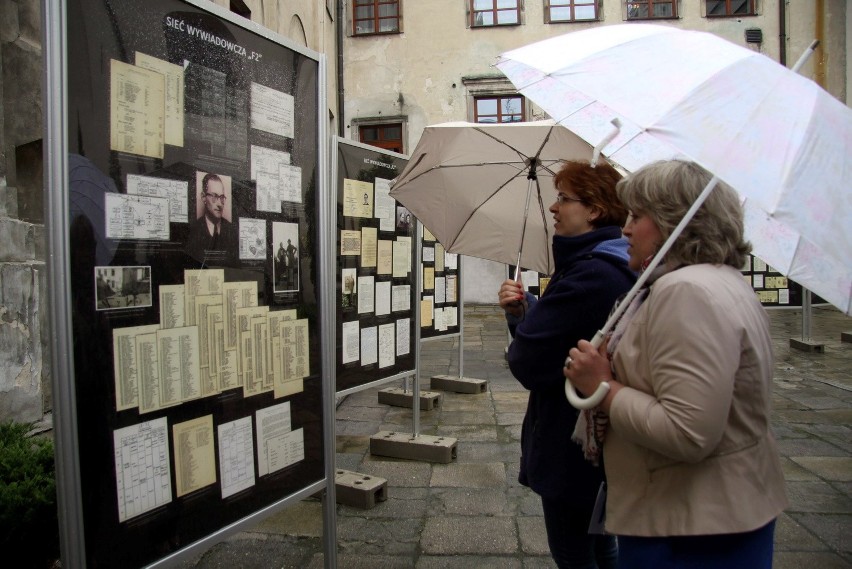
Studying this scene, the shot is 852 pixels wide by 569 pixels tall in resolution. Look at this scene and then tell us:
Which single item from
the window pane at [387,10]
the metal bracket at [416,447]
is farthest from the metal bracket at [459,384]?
the window pane at [387,10]

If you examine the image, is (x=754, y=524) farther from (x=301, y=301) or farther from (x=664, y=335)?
(x=301, y=301)

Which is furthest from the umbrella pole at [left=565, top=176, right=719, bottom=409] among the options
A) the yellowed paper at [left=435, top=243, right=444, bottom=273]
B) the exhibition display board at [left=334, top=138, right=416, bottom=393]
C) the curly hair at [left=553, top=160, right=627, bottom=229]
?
the yellowed paper at [left=435, top=243, right=444, bottom=273]

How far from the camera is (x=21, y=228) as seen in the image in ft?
12.2

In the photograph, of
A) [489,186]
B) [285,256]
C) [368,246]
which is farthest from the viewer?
[368,246]

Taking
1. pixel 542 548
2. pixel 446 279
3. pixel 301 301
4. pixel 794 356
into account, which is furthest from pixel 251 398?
pixel 794 356

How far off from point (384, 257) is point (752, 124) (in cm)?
323

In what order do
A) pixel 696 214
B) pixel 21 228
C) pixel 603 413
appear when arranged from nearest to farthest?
1. pixel 696 214
2. pixel 603 413
3. pixel 21 228

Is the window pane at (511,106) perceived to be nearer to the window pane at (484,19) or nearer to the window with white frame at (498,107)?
the window with white frame at (498,107)

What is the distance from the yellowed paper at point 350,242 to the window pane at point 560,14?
13467mm

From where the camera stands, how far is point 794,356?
30.0 ft

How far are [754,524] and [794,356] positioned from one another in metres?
8.85

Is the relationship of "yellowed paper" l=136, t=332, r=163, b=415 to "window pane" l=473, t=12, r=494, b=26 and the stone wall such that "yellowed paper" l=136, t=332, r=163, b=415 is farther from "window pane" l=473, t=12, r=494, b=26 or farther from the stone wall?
"window pane" l=473, t=12, r=494, b=26

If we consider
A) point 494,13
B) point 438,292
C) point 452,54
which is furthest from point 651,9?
point 438,292

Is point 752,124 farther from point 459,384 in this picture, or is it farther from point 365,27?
point 365,27
